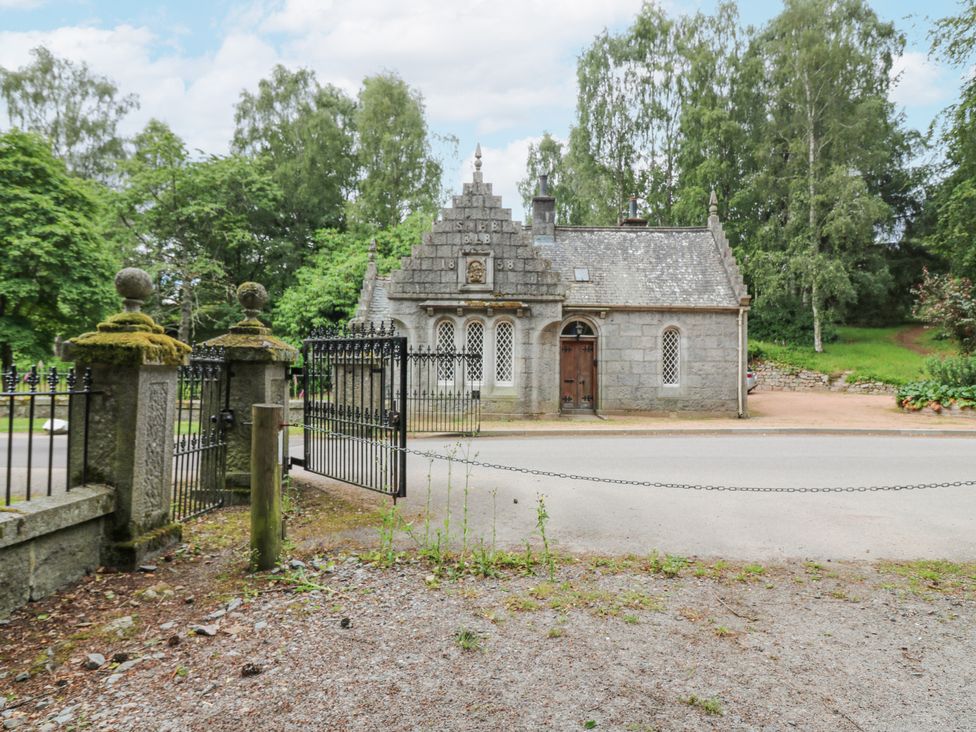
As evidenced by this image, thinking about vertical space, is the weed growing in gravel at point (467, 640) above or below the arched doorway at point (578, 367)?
below

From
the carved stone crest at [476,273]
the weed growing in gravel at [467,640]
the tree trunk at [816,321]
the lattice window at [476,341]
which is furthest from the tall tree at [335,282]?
the weed growing in gravel at [467,640]

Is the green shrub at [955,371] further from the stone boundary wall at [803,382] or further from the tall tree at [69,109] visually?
the tall tree at [69,109]

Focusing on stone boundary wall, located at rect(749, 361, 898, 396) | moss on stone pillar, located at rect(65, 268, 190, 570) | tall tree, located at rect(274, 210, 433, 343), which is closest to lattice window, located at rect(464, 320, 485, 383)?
tall tree, located at rect(274, 210, 433, 343)

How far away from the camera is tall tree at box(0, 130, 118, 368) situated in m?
19.7

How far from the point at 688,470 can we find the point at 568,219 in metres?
31.9

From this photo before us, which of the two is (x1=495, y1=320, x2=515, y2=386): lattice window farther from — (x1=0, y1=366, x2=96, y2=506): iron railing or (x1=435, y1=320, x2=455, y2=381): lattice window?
(x1=0, y1=366, x2=96, y2=506): iron railing

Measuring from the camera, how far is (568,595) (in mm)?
4211

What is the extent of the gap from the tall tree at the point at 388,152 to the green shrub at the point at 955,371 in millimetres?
25475

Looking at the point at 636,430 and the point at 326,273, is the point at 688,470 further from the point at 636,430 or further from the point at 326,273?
the point at 326,273

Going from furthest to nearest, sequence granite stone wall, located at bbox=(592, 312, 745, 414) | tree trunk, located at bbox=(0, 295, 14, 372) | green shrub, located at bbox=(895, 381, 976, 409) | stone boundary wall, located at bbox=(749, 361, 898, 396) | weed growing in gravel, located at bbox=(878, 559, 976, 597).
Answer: stone boundary wall, located at bbox=(749, 361, 898, 396) < granite stone wall, located at bbox=(592, 312, 745, 414) < tree trunk, located at bbox=(0, 295, 14, 372) < green shrub, located at bbox=(895, 381, 976, 409) < weed growing in gravel, located at bbox=(878, 559, 976, 597)

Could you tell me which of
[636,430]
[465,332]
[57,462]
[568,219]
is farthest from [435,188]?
[57,462]

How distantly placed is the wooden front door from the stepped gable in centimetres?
283

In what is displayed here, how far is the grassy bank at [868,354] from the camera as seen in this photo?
2870cm


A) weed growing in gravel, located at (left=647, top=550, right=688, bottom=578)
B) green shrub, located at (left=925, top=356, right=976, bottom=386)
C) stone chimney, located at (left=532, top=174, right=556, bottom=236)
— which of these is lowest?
weed growing in gravel, located at (left=647, top=550, right=688, bottom=578)
